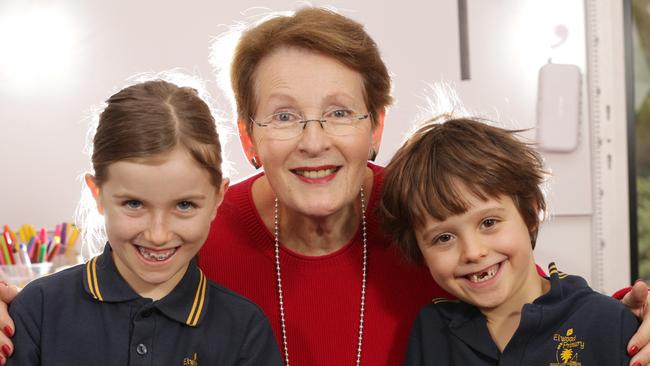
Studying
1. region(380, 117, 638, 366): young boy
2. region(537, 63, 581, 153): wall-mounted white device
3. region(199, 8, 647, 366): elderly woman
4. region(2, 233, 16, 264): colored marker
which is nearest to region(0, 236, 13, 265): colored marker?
region(2, 233, 16, 264): colored marker

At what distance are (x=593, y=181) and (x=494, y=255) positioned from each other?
1.61 metres

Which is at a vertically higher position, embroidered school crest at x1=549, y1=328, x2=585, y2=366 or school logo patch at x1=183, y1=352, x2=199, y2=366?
school logo patch at x1=183, y1=352, x2=199, y2=366

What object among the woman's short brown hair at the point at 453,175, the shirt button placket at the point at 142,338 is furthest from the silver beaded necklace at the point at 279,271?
the shirt button placket at the point at 142,338

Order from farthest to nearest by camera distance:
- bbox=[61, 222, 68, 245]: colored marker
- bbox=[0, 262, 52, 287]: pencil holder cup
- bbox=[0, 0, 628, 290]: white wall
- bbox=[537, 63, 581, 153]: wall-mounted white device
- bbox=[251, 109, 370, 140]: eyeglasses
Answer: bbox=[537, 63, 581, 153]: wall-mounted white device, bbox=[0, 0, 628, 290]: white wall, bbox=[61, 222, 68, 245]: colored marker, bbox=[0, 262, 52, 287]: pencil holder cup, bbox=[251, 109, 370, 140]: eyeglasses

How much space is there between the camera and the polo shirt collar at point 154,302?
1236 millimetres

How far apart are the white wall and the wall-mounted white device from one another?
4 centimetres

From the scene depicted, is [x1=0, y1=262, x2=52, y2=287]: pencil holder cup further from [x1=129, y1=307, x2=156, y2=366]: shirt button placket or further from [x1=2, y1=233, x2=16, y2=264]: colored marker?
[x1=129, y1=307, x2=156, y2=366]: shirt button placket

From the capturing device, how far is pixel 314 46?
150cm

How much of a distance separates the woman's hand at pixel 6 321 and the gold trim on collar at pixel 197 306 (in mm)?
278

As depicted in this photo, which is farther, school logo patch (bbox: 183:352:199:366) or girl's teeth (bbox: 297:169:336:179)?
girl's teeth (bbox: 297:169:336:179)

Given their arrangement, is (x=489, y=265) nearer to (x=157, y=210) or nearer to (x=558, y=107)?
(x=157, y=210)

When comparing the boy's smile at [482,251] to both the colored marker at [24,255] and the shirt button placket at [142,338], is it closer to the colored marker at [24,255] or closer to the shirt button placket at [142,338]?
the shirt button placket at [142,338]

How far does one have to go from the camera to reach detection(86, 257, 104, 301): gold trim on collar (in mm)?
1234

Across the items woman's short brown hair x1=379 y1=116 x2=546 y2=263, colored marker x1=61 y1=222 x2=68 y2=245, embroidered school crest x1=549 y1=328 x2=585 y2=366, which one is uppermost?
woman's short brown hair x1=379 y1=116 x2=546 y2=263
